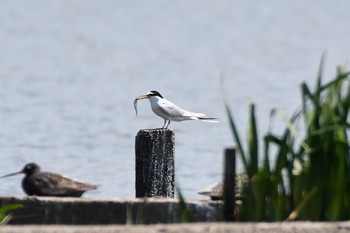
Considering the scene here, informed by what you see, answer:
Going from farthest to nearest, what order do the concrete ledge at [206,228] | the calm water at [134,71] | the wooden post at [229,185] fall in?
the calm water at [134,71] < the wooden post at [229,185] < the concrete ledge at [206,228]

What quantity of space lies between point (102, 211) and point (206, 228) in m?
Answer: 2.02

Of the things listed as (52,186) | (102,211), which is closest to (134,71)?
(52,186)

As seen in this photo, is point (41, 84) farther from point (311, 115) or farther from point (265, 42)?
point (311, 115)

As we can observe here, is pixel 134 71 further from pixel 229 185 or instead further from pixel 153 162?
pixel 229 185

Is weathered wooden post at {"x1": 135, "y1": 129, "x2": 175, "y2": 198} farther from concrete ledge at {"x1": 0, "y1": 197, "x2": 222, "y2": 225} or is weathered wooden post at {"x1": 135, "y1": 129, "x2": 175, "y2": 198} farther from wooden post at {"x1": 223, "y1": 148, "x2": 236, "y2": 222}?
wooden post at {"x1": 223, "y1": 148, "x2": 236, "y2": 222}

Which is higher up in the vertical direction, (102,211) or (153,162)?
(153,162)

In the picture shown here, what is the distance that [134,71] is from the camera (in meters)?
31.9

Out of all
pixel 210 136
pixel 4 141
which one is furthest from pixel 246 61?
pixel 4 141

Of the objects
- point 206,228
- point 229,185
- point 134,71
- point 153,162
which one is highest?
point 134,71

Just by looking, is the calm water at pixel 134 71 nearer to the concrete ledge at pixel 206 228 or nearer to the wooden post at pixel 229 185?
the wooden post at pixel 229 185

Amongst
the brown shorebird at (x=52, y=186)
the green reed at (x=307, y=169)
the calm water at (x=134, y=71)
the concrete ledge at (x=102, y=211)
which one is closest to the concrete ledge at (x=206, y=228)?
the green reed at (x=307, y=169)

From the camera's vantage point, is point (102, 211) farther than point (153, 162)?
No

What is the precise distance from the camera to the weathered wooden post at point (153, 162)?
11492 mm

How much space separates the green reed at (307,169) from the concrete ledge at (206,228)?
0.40m
